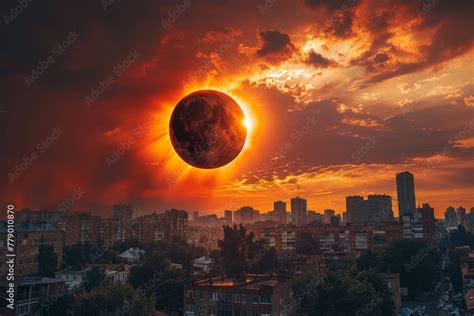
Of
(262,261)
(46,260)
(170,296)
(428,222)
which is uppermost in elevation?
(428,222)

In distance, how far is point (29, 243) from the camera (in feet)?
260

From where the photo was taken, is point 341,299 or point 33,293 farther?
point 33,293

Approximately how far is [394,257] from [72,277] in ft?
204

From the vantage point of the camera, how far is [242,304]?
43.2m

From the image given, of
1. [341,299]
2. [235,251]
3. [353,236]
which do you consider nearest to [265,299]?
[341,299]

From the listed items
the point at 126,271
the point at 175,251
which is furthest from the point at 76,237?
the point at 126,271

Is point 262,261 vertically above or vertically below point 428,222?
below

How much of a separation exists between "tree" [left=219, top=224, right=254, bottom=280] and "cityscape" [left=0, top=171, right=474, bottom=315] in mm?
173

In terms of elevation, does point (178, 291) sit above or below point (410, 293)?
above

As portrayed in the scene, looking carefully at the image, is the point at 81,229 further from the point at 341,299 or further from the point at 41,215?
the point at 341,299

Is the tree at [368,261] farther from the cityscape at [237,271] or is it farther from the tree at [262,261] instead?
the tree at [262,261]

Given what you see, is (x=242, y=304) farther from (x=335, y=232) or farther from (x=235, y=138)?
(x=335, y=232)

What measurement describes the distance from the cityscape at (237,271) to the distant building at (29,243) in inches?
8.1

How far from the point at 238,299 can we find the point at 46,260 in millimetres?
54382
